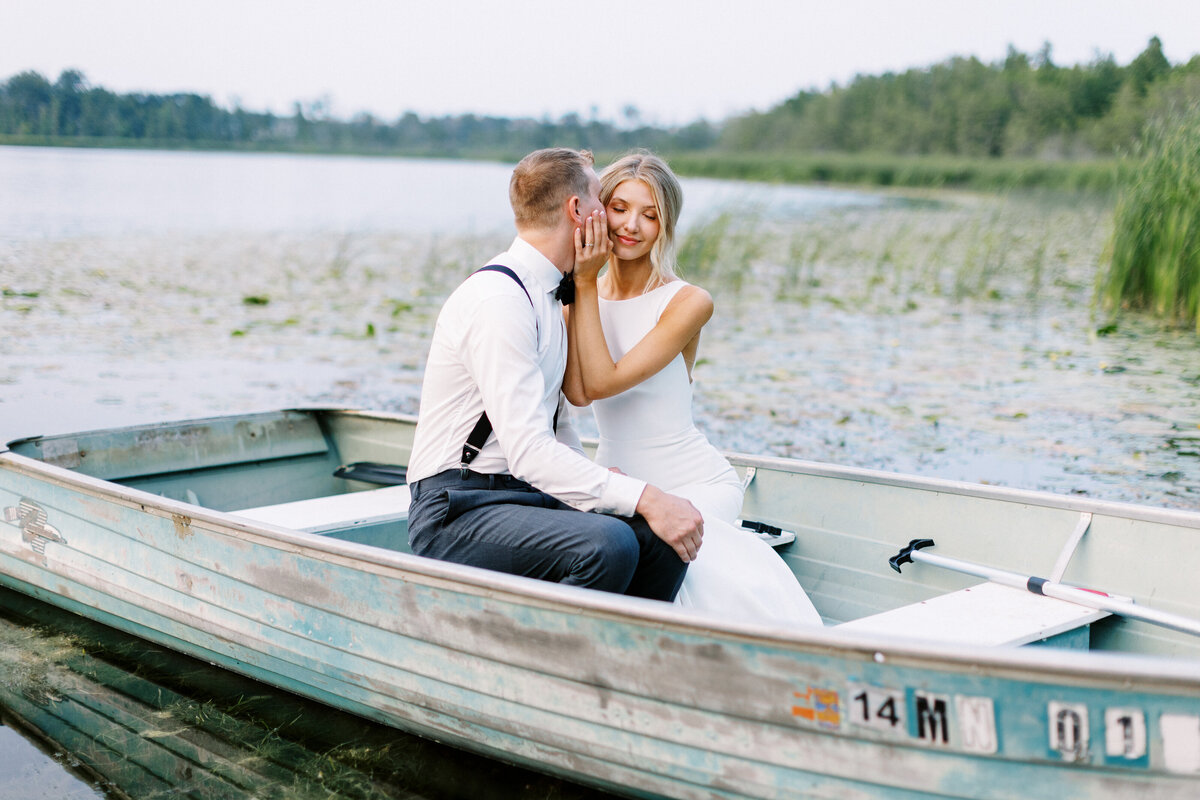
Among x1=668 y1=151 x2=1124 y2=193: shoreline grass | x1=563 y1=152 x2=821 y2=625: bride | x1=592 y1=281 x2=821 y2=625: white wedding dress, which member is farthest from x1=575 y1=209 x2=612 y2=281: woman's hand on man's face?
x1=668 y1=151 x2=1124 y2=193: shoreline grass

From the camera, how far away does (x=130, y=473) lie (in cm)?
429

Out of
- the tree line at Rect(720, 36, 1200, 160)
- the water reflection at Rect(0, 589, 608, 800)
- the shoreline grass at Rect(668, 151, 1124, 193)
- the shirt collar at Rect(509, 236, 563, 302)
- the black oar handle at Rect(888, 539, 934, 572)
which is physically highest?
the tree line at Rect(720, 36, 1200, 160)

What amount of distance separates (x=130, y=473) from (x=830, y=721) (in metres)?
3.19

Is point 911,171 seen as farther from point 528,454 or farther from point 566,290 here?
point 528,454

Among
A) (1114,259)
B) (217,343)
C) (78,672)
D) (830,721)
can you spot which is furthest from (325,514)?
(1114,259)

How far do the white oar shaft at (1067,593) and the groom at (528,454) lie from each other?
37.1 inches

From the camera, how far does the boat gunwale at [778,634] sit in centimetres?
183

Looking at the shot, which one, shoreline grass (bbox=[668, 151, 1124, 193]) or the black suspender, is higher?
shoreline grass (bbox=[668, 151, 1124, 193])

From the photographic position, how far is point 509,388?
2.41 metres

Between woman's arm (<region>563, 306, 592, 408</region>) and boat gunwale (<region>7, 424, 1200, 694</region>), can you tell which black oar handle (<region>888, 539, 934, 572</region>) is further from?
woman's arm (<region>563, 306, 592, 408</region>)

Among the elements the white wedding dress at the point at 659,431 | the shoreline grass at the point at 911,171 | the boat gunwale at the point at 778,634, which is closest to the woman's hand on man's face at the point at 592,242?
the white wedding dress at the point at 659,431

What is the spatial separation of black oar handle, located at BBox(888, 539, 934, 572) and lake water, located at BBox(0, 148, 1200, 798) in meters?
1.13

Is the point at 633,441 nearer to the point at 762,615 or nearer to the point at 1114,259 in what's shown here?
the point at 762,615

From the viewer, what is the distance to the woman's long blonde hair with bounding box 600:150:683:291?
2.79 m
